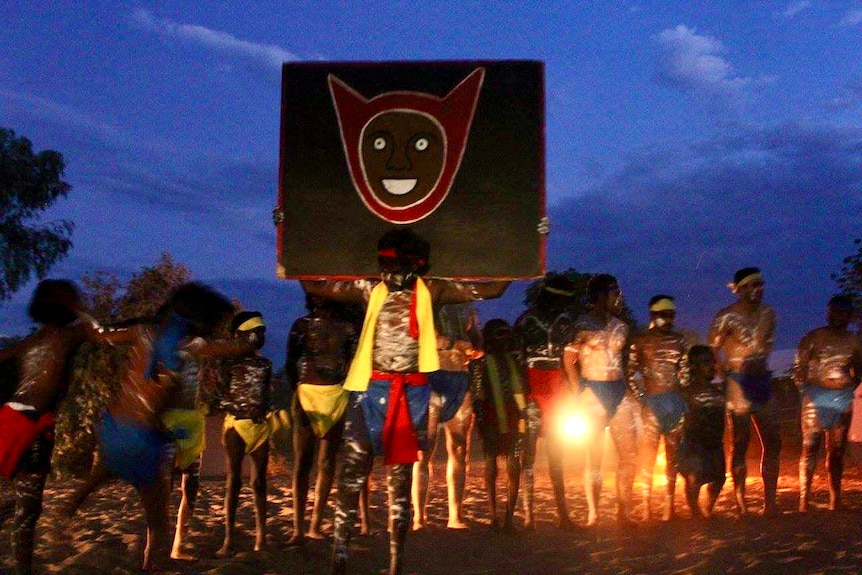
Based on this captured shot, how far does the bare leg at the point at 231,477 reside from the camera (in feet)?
21.4

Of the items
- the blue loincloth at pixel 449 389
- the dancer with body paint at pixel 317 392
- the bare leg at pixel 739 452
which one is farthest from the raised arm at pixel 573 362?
the dancer with body paint at pixel 317 392

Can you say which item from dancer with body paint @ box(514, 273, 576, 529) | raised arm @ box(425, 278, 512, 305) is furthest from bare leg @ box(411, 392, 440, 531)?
raised arm @ box(425, 278, 512, 305)

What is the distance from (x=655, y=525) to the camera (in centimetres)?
780

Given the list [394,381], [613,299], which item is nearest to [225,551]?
[394,381]

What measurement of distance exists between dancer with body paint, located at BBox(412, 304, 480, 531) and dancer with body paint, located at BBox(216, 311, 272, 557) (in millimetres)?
1422

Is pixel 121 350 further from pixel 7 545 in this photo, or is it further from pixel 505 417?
pixel 505 417

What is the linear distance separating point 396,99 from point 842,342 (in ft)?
15.7

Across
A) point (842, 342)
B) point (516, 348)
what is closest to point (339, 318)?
point (516, 348)

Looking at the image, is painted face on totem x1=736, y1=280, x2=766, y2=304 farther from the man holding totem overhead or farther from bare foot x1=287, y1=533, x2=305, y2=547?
bare foot x1=287, y1=533, x2=305, y2=547

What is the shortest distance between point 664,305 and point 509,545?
100.0 inches

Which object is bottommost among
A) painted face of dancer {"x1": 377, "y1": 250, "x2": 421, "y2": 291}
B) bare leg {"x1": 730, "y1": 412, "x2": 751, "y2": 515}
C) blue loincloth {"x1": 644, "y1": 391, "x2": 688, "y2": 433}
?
bare leg {"x1": 730, "y1": 412, "x2": 751, "y2": 515}

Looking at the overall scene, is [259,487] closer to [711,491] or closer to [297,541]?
[297,541]

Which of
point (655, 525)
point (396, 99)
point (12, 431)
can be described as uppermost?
point (396, 99)

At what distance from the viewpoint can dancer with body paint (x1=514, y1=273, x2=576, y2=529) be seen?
7.80 meters
